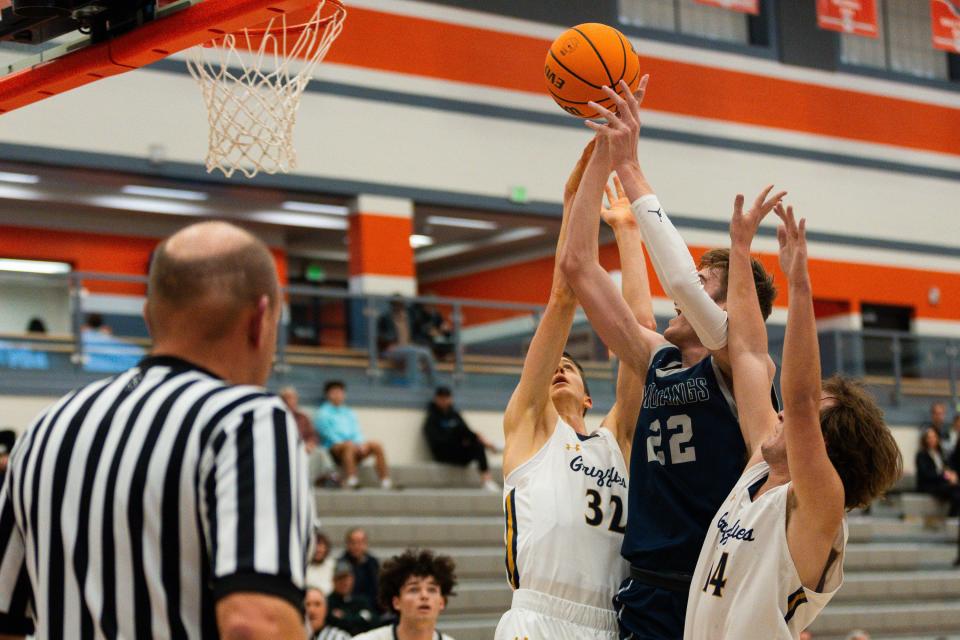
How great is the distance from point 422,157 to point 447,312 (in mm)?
2681

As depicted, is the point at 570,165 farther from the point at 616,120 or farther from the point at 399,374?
the point at 616,120

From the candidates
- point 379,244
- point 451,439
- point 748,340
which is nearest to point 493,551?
point 451,439

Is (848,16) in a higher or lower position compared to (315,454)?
higher

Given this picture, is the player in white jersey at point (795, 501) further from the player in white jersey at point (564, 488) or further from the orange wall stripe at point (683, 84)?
the orange wall stripe at point (683, 84)

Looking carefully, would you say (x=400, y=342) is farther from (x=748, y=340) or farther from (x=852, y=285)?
(x=748, y=340)

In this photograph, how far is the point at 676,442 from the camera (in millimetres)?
4047

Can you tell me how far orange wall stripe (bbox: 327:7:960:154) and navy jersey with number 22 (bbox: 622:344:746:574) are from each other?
41.8ft

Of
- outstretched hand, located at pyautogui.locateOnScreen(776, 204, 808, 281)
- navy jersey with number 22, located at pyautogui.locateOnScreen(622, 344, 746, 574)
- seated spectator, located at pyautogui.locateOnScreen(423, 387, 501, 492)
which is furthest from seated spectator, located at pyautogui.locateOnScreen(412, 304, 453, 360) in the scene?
outstretched hand, located at pyautogui.locateOnScreen(776, 204, 808, 281)

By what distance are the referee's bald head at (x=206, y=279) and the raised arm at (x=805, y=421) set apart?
1514 millimetres

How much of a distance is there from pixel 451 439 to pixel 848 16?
24.1 feet

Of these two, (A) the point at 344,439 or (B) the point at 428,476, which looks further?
(B) the point at 428,476

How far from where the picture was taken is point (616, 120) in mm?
4312

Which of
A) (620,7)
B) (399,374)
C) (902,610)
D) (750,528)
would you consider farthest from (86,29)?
(620,7)

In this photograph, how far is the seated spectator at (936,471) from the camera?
1606 centimetres
